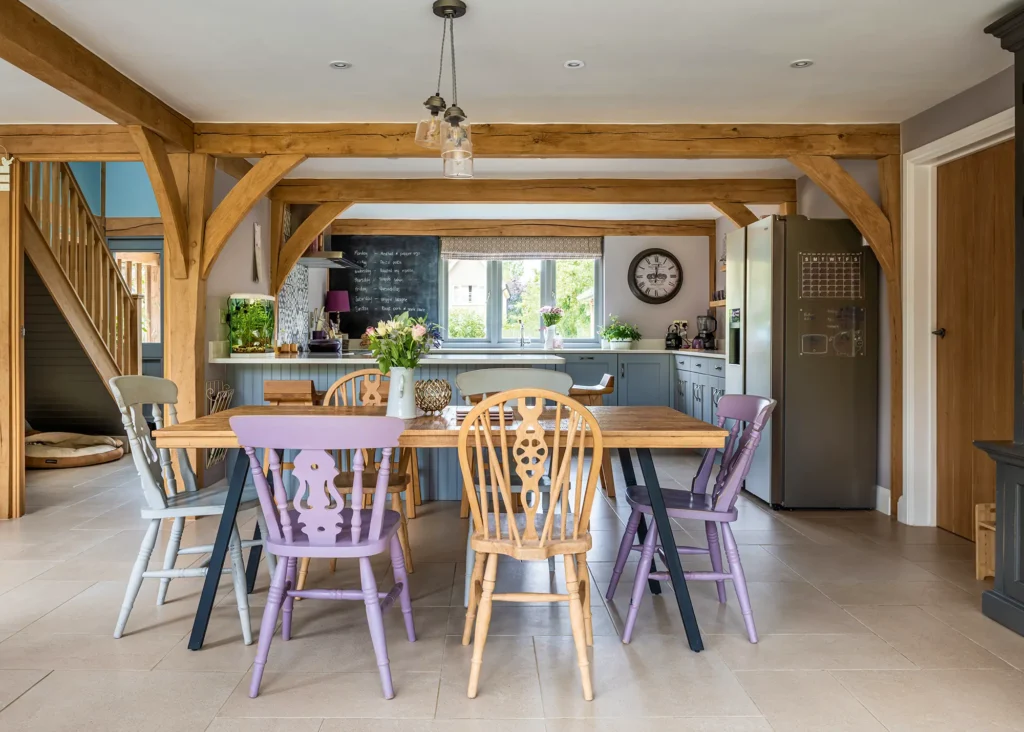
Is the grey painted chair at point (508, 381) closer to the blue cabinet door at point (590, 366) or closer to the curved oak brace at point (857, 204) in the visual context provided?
the curved oak brace at point (857, 204)

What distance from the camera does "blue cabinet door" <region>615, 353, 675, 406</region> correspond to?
7.80 m

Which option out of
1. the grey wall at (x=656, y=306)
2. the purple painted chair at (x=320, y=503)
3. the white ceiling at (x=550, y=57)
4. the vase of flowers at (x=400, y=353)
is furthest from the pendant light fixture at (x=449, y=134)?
the grey wall at (x=656, y=306)

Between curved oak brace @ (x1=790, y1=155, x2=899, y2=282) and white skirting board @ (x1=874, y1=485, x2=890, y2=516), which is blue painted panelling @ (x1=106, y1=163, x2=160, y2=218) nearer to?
curved oak brace @ (x1=790, y1=155, x2=899, y2=282)

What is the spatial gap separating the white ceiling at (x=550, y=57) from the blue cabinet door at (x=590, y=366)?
11.7ft

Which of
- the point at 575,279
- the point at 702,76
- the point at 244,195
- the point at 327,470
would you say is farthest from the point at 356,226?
the point at 327,470

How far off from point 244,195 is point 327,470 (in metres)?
2.73

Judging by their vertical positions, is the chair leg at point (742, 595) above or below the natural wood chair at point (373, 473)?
below

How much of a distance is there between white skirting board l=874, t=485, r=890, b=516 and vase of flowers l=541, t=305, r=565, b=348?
4.09 metres

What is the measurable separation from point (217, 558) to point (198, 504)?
0.28 m

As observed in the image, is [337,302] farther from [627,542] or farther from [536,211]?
[627,542]

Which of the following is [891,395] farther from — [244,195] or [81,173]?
[81,173]


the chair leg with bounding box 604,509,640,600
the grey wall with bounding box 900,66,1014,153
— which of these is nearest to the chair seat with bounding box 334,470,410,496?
the chair leg with bounding box 604,509,640,600

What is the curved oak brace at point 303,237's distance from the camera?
20.9 ft

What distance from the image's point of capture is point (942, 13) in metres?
3.05
